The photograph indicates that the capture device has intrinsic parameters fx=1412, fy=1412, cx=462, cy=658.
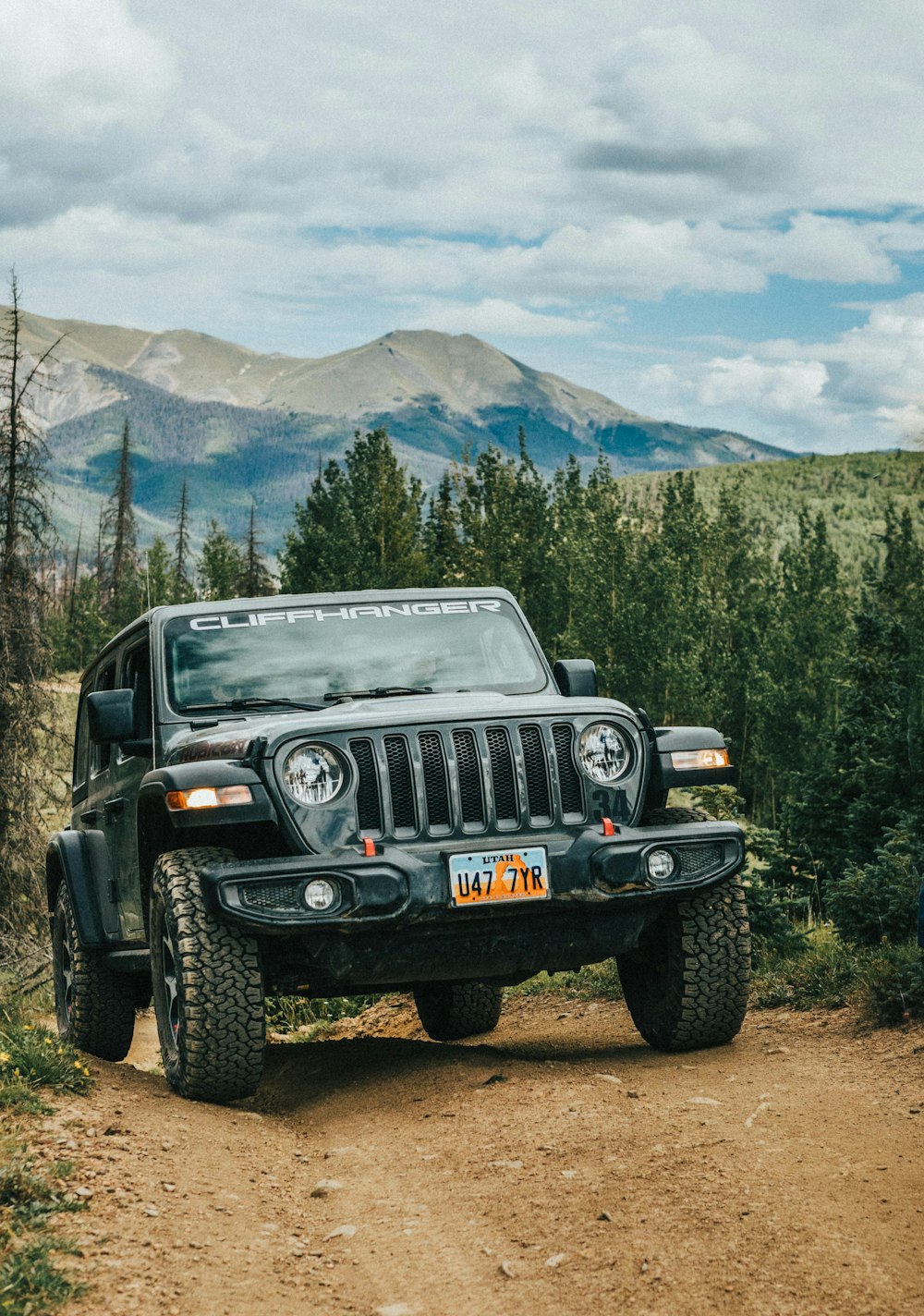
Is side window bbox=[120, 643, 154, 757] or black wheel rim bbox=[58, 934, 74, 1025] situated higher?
side window bbox=[120, 643, 154, 757]

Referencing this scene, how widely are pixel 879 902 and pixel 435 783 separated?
12.8 ft

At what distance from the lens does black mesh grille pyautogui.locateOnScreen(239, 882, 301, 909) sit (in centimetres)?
560

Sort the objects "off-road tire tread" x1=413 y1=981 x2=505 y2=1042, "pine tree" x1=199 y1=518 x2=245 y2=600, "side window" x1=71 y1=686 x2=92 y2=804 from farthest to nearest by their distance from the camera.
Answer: "pine tree" x1=199 y1=518 x2=245 y2=600 → "side window" x1=71 y1=686 x2=92 y2=804 → "off-road tire tread" x1=413 y1=981 x2=505 y2=1042

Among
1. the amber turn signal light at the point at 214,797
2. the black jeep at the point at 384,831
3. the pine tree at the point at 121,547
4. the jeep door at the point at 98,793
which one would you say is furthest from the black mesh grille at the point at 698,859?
the pine tree at the point at 121,547

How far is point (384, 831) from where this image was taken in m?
5.79

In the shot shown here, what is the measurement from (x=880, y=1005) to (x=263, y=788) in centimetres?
364

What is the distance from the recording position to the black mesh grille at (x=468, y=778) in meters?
5.89

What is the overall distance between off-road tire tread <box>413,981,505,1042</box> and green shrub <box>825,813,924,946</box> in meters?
2.20

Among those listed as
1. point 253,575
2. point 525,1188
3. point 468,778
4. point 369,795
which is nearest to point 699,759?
point 468,778

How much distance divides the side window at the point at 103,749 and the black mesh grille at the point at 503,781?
2.96m

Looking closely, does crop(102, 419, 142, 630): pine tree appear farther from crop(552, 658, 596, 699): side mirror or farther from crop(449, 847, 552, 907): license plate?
crop(449, 847, 552, 907): license plate

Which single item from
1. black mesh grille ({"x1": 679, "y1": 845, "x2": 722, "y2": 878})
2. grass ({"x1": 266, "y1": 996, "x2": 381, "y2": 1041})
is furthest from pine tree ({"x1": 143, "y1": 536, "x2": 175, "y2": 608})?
black mesh grille ({"x1": 679, "y1": 845, "x2": 722, "y2": 878})

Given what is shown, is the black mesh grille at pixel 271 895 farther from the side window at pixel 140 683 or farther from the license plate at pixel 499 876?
the side window at pixel 140 683

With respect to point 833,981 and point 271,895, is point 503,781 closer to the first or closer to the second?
point 271,895
